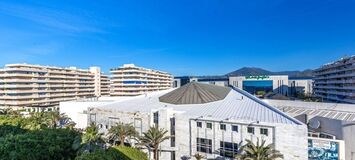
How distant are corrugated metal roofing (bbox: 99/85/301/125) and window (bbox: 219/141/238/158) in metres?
4.06

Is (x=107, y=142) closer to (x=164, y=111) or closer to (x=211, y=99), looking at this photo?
(x=164, y=111)

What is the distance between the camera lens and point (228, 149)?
45156 millimetres

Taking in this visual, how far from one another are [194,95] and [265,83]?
135 m

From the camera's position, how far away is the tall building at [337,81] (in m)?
110

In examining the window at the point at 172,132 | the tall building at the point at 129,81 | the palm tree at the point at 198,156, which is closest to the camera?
the palm tree at the point at 198,156

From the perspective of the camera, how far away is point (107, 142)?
56.1 metres

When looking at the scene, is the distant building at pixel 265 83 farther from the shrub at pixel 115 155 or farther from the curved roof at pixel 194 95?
the shrub at pixel 115 155

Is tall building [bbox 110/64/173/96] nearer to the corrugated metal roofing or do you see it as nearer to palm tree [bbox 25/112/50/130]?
palm tree [bbox 25/112/50/130]

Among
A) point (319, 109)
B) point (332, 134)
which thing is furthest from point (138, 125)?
point (319, 109)

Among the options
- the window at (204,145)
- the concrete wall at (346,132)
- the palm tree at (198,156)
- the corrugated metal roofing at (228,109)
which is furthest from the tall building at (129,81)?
the concrete wall at (346,132)

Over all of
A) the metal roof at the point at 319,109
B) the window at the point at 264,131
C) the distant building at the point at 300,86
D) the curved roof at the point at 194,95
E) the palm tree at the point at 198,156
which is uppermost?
the distant building at the point at 300,86

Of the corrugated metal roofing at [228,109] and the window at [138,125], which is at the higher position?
the corrugated metal roofing at [228,109]

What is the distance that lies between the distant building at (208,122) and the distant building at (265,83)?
12587cm

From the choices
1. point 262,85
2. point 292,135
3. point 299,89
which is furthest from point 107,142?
point 299,89
